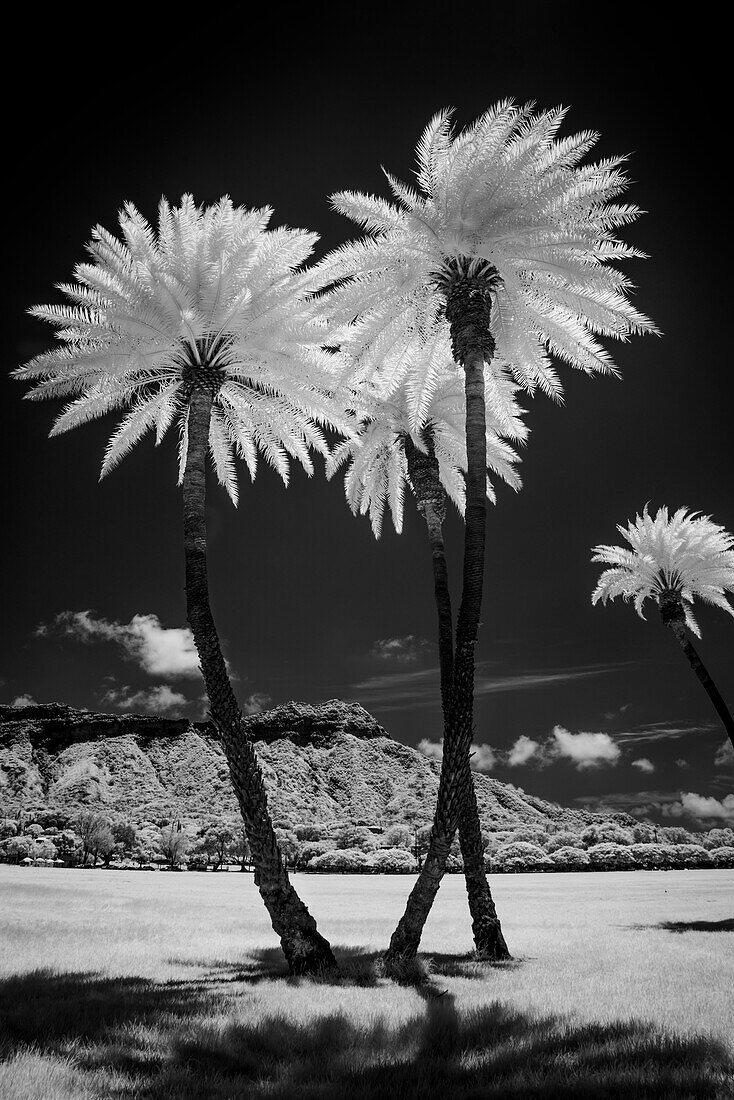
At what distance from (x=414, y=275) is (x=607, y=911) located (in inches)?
967

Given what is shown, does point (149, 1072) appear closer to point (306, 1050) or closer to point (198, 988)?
point (306, 1050)

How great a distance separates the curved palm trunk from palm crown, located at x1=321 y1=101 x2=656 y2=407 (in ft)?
9.06

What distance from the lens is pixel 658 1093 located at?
267 inches

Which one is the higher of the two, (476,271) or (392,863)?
(476,271)

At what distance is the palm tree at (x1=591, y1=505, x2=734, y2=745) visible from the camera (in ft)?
92.9

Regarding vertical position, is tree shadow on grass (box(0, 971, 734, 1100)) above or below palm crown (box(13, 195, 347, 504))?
below

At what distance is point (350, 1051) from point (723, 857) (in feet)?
202

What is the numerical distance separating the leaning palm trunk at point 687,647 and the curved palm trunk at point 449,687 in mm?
14699

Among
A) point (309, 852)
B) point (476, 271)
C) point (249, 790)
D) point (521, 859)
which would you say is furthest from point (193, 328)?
point (309, 852)

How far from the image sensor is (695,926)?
21.8 meters

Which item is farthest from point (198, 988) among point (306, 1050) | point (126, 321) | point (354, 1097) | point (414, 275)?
point (414, 275)

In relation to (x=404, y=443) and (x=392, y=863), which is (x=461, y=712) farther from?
(x=392, y=863)

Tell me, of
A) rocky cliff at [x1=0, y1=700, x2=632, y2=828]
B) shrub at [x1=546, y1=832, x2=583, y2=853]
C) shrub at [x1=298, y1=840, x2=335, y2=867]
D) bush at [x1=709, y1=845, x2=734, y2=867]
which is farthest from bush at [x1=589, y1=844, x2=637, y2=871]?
rocky cliff at [x1=0, y1=700, x2=632, y2=828]

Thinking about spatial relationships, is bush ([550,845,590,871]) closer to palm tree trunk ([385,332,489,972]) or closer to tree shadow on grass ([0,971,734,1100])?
palm tree trunk ([385,332,489,972])
